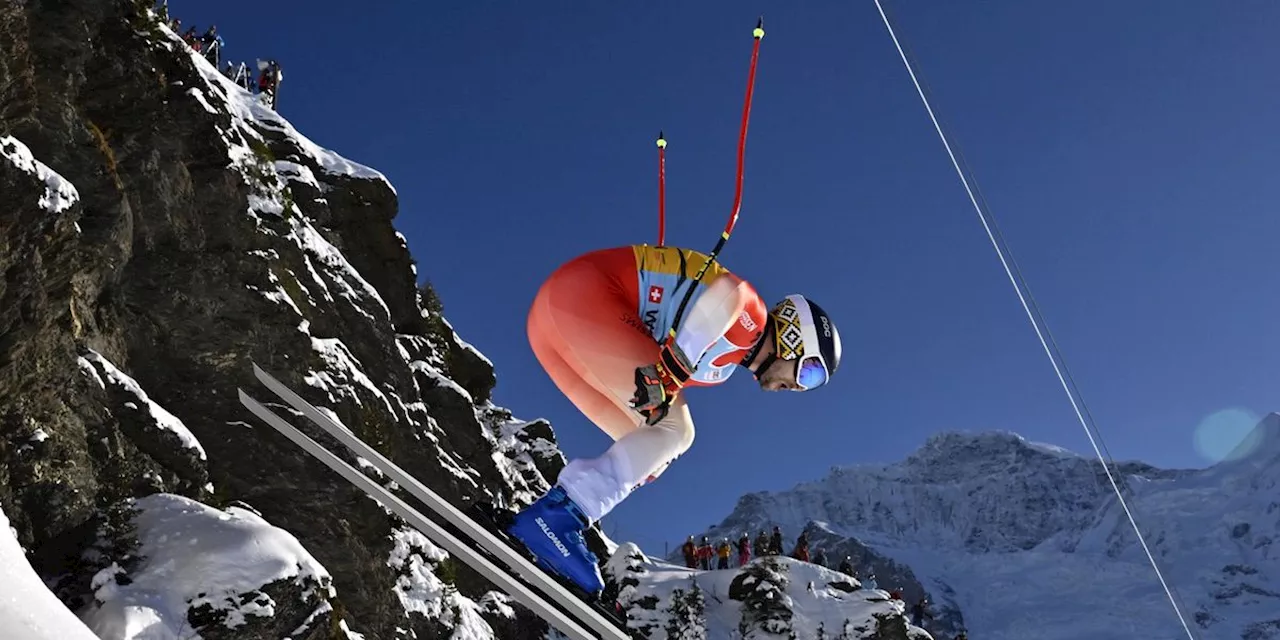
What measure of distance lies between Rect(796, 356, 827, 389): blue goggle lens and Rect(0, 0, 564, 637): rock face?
5.58m

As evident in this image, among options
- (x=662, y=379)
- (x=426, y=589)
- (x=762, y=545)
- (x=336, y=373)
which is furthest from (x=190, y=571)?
(x=762, y=545)

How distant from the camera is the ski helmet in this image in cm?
534

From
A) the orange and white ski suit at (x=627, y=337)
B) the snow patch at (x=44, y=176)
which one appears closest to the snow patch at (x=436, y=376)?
the snow patch at (x=44, y=176)

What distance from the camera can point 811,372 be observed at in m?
5.39

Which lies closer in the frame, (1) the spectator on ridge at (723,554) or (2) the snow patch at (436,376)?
(2) the snow patch at (436,376)

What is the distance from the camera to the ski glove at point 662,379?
4.95 meters

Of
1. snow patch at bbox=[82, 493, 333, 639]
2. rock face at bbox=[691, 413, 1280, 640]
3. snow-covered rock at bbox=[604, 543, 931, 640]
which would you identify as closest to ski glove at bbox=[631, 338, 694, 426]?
snow patch at bbox=[82, 493, 333, 639]

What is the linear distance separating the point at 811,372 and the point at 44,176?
6042 millimetres

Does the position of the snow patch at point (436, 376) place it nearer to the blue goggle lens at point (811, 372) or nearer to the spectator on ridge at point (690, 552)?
the spectator on ridge at point (690, 552)

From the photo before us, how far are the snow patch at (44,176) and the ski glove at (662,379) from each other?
5123mm

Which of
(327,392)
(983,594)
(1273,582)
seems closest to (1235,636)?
(1273,582)

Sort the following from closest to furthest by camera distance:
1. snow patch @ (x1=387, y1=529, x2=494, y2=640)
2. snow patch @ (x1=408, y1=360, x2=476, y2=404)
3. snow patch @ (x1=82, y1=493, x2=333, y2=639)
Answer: snow patch @ (x1=82, y1=493, x2=333, y2=639) → snow patch @ (x1=387, y1=529, x2=494, y2=640) → snow patch @ (x1=408, y1=360, x2=476, y2=404)

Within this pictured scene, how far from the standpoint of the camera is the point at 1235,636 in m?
152

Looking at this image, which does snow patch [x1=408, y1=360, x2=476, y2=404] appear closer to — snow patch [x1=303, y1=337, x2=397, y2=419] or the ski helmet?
snow patch [x1=303, y1=337, x2=397, y2=419]
